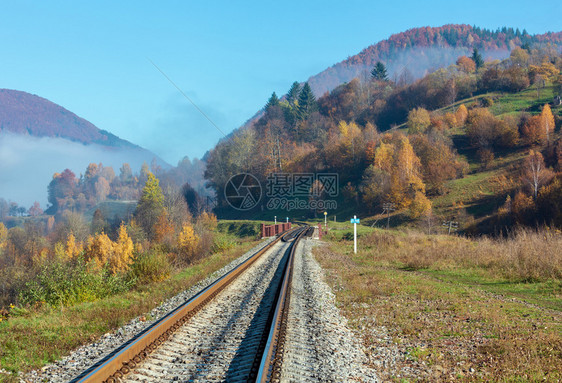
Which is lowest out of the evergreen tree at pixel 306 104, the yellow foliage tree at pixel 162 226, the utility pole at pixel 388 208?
the yellow foliage tree at pixel 162 226

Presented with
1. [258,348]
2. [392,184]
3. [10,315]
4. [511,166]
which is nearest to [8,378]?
[258,348]

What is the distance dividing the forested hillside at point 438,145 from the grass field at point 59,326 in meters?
54.7

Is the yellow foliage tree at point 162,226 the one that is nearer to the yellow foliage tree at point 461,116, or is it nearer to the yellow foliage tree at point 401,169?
the yellow foliage tree at point 401,169

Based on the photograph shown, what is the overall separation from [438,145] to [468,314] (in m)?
81.5

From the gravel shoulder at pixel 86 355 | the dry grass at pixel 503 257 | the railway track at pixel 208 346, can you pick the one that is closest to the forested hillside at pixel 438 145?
the dry grass at pixel 503 257

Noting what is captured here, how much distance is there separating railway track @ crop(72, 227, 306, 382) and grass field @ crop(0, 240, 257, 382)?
120cm

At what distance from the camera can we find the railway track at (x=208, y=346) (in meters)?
5.18

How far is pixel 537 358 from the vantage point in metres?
5.84

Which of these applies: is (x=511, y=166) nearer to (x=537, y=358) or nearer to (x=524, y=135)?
(x=524, y=135)

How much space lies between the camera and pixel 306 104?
139 metres

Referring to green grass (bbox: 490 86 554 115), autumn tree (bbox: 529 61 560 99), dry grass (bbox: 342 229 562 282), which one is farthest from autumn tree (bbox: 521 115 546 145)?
dry grass (bbox: 342 229 562 282)

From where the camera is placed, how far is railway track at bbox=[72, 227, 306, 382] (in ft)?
17.0

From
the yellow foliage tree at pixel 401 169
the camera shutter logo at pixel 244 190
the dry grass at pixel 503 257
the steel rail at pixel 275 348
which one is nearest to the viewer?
the steel rail at pixel 275 348

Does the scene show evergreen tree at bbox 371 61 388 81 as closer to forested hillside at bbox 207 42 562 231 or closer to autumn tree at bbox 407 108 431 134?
forested hillside at bbox 207 42 562 231
